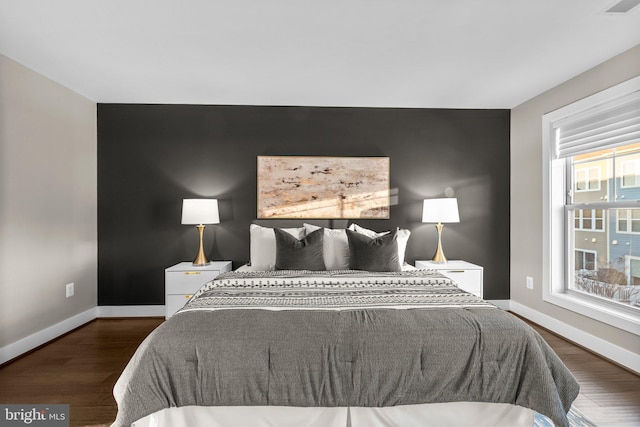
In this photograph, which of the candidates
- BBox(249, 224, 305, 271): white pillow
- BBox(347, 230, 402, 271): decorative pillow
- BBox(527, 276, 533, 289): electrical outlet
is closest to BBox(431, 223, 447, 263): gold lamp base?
BBox(347, 230, 402, 271): decorative pillow

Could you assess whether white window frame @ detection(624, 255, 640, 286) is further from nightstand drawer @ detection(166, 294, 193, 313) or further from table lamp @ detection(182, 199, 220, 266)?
nightstand drawer @ detection(166, 294, 193, 313)

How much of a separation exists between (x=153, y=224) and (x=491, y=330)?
12.2 ft

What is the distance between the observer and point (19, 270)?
3.00 metres

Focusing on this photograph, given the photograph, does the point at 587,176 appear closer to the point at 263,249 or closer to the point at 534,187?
the point at 534,187

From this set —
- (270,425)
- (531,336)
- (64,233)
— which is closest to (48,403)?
(270,425)

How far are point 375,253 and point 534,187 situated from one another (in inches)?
82.1

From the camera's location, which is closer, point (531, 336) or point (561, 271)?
point (531, 336)

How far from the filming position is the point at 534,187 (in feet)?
12.6

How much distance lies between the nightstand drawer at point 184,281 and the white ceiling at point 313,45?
6.30 feet

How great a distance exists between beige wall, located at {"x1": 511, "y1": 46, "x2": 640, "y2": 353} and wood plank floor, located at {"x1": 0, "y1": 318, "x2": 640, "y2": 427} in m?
0.27

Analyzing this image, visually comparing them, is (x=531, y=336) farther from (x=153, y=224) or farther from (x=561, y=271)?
(x=153, y=224)

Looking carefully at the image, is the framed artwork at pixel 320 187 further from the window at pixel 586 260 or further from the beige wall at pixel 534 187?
the window at pixel 586 260

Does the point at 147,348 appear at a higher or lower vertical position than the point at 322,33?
lower

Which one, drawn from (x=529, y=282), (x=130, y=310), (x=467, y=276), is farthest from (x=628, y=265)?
(x=130, y=310)
